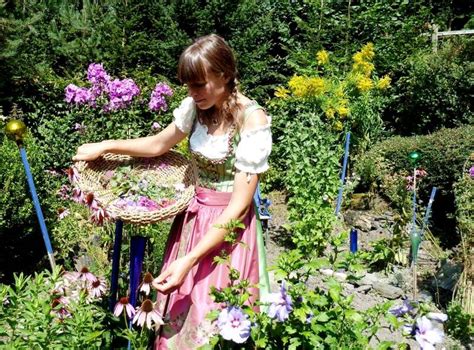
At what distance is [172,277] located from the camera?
4.94 feet

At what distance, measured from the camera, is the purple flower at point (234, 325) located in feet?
4.21

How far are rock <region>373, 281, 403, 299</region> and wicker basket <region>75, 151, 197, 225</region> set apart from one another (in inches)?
98.2

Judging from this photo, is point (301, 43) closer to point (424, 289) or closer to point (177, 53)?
point (177, 53)

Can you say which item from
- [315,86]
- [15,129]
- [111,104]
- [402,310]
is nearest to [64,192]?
[111,104]

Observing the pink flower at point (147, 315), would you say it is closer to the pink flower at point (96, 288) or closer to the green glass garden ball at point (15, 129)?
the pink flower at point (96, 288)

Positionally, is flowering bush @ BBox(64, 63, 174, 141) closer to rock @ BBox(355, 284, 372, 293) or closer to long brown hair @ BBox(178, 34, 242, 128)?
rock @ BBox(355, 284, 372, 293)

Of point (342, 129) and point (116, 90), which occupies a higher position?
point (116, 90)

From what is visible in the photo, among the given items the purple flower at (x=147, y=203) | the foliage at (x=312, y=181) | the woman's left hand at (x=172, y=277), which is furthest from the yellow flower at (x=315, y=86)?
the woman's left hand at (x=172, y=277)

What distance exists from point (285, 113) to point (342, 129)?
700 mm

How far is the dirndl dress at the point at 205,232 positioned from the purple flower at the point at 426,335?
47cm

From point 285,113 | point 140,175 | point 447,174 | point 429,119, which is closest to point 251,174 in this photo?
point 140,175

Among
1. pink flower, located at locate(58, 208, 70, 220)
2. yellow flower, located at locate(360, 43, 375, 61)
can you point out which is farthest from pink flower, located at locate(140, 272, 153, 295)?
yellow flower, located at locate(360, 43, 375, 61)

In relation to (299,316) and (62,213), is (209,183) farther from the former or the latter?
(62,213)

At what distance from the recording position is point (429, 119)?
6.58 meters
